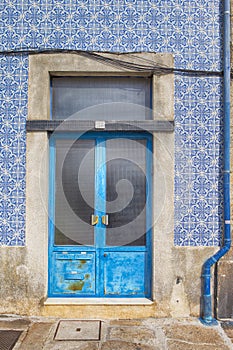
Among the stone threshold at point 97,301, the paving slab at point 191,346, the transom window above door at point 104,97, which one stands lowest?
the paving slab at point 191,346

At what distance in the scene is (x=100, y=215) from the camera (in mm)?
4520

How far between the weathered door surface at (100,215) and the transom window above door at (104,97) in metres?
0.32

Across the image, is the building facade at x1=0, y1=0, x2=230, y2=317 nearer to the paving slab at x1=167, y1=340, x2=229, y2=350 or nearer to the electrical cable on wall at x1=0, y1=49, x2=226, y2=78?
the electrical cable on wall at x1=0, y1=49, x2=226, y2=78

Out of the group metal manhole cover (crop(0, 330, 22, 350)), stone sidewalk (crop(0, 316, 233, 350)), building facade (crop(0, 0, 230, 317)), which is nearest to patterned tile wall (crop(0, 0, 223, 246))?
building facade (crop(0, 0, 230, 317))

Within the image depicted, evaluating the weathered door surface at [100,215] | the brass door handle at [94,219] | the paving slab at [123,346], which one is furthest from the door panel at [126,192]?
the paving slab at [123,346]

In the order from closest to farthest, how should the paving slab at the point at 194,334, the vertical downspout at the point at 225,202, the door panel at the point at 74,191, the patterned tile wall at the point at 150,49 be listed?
the paving slab at the point at 194,334 < the vertical downspout at the point at 225,202 < the patterned tile wall at the point at 150,49 < the door panel at the point at 74,191

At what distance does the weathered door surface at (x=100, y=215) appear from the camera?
449cm

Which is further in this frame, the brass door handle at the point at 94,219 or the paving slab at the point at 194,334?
the brass door handle at the point at 94,219

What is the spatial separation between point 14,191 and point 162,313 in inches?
101

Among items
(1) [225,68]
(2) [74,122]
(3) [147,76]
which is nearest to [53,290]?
(2) [74,122]

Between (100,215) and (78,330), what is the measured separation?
1.46m

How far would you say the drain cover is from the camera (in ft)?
12.4

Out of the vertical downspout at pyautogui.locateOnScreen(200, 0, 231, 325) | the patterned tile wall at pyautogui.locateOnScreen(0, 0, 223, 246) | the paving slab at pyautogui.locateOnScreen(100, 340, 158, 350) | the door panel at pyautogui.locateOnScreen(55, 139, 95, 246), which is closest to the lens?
the paving slab at pyautogui.locateOnScreen(100, 340, 158, 350)

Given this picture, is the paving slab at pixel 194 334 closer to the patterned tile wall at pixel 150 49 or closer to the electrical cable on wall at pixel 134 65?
the patterned tile wall at pixel 150 49
